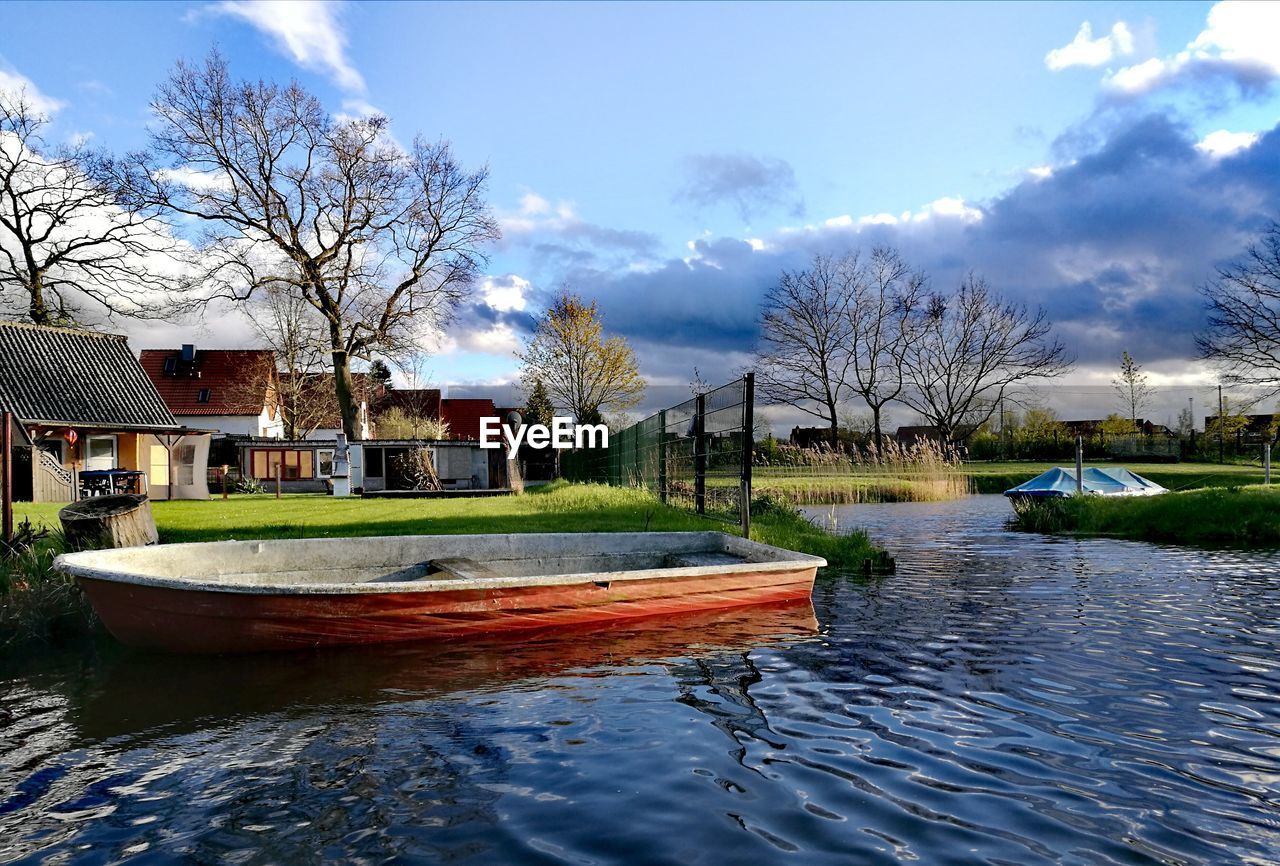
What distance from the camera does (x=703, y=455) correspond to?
503 inches

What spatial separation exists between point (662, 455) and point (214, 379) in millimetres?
38524

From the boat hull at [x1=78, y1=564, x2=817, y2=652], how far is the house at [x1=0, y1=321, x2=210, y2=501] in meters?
15.2

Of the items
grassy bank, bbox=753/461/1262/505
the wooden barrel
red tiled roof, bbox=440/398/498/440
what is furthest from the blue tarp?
red tiled roof, bbox=440/398/498/440

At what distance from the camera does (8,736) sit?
184 inches

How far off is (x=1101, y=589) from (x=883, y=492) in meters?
15.3

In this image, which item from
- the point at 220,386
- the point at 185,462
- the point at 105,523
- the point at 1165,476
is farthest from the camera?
the point at 220,386

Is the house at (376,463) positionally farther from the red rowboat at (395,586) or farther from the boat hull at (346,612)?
the boat hull at (346,612)

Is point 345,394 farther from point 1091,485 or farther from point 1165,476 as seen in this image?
point 1165,476

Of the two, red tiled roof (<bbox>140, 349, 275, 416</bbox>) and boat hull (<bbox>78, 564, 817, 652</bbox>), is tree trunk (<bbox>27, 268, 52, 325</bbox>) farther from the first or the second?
boat hull (<bbox>78, 564, 817, 652</bbox>)

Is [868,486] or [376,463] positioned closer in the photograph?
[868,486]

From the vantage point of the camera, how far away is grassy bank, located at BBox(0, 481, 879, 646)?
7578 mm

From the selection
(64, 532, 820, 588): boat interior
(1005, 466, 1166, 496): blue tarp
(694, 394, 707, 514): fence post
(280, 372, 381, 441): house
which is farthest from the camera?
(280, 372, 381, 441): house

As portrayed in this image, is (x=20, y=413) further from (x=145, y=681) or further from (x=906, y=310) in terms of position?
(x=906, y=310)

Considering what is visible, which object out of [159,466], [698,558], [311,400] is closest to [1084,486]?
[698,558]
